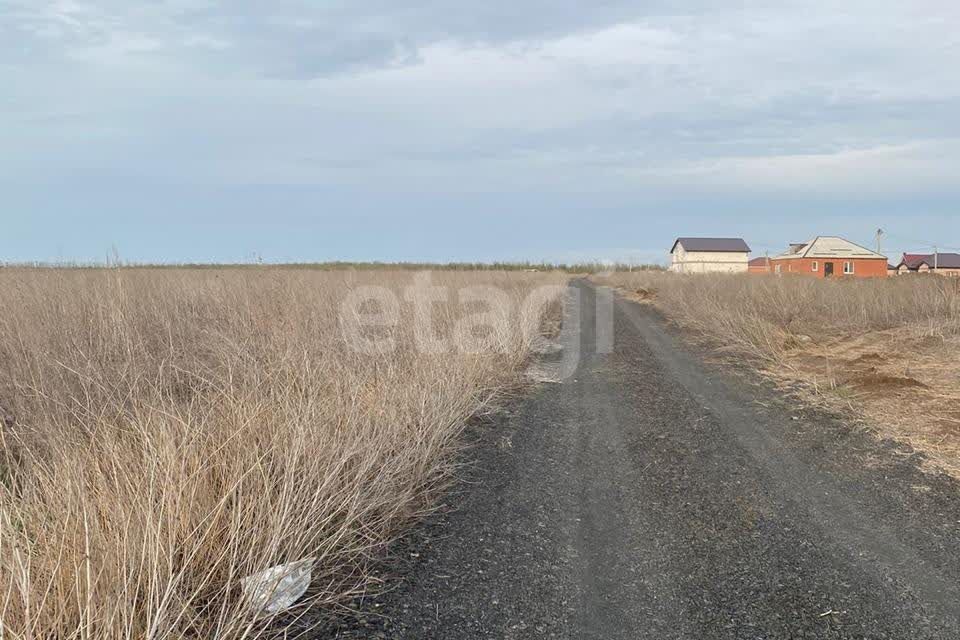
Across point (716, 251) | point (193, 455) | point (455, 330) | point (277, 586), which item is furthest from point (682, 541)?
point (716, 251)

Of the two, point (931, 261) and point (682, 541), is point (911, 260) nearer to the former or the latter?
point (931, 261)

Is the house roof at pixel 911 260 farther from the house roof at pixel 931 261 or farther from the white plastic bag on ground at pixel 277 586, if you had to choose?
the white plastic bag on ground at pixel 277 586

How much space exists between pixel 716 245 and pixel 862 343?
64327mm

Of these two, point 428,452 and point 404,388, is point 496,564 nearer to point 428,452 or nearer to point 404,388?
point 428,452

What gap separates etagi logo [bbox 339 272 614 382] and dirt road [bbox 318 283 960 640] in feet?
7.69

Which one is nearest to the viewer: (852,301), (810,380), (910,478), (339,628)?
(339,628)

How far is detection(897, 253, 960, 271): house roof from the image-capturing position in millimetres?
72031

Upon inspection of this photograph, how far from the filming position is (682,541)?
3.39m

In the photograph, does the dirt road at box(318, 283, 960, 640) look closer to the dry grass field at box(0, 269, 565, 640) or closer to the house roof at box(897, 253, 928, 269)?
the dry grass field at box(0, 269, 565, 640)

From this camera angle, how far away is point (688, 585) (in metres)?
2.92

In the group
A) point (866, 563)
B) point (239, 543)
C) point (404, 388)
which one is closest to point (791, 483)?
point (866, 563)

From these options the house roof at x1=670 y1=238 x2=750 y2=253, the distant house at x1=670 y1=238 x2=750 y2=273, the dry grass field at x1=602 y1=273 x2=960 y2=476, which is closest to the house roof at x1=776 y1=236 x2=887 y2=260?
the distant house at x1=670 y1=238 x2=750 y2=273

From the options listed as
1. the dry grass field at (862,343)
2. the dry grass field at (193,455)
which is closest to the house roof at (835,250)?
the dry grass field at (862,343)

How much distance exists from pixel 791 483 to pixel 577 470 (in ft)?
4.51
